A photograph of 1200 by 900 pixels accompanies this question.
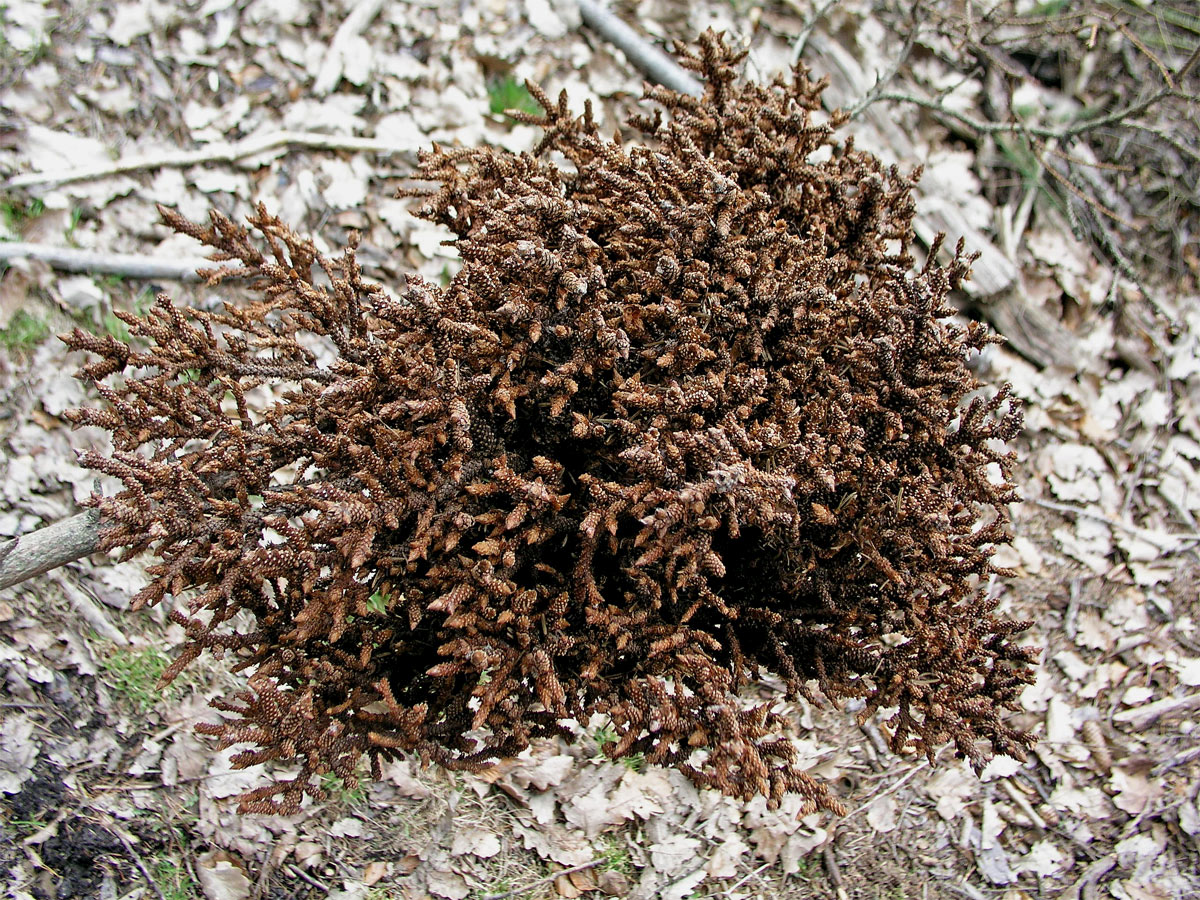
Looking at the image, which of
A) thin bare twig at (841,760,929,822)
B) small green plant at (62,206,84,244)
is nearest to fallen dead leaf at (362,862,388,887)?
thin bare twig at (841,760,929,822)

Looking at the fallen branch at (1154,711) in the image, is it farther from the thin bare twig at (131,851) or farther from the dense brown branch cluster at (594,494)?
the thin bare twig at (131,851)

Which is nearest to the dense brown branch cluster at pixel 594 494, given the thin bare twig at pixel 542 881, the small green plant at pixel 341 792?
the small green plant at pixel 341 792

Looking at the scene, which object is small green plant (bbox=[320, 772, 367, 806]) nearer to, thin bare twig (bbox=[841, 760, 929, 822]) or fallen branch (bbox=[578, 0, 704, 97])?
thin bare twig (bbox=[841, 760, 929, 822])

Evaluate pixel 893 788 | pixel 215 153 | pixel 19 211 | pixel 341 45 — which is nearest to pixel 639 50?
pixel 341 45

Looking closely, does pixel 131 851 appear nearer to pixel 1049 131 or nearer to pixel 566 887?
pixel 566 887

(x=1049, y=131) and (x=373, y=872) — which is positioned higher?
(x=1049, y=131)

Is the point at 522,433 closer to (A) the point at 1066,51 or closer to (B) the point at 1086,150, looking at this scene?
(B) the point at 1086,150
